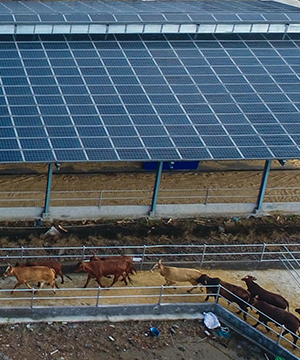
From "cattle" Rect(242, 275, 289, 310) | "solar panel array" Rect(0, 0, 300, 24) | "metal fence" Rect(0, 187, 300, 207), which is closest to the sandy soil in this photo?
"metal fence" Rect(0, 187, 300, 207)

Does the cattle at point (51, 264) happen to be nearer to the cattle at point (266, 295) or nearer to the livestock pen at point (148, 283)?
the livestock pen at point (148, 283)

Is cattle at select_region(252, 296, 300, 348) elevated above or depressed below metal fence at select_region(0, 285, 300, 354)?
above

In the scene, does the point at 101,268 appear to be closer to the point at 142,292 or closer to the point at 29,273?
the point at 142,292

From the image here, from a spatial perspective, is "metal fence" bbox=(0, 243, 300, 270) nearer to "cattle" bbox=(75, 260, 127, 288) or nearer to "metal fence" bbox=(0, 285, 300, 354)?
"cattle" bbox=(75, 260, 127, 288)

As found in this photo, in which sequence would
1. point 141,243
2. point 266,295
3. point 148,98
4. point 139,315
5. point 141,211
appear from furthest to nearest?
point 148,98 < point 141,211 < point 141,243 < point 266,295 < point 139,315

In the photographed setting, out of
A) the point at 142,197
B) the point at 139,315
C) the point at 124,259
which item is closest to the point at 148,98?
the point at 142,197

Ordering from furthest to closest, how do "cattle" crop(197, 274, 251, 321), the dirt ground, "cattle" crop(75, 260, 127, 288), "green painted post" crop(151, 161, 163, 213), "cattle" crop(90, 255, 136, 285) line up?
"green painted post" crop(151, 161, 163, 213) → "cattle" crop(90, 255, 136, 285) → "cattle" crop(75, 260, 127, 288) → "cattle" crop(197, 274, 251, 321) → the dirt ground

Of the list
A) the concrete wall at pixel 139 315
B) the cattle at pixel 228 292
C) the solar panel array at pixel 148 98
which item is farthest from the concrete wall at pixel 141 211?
the concrete wall at pixel 139 315
